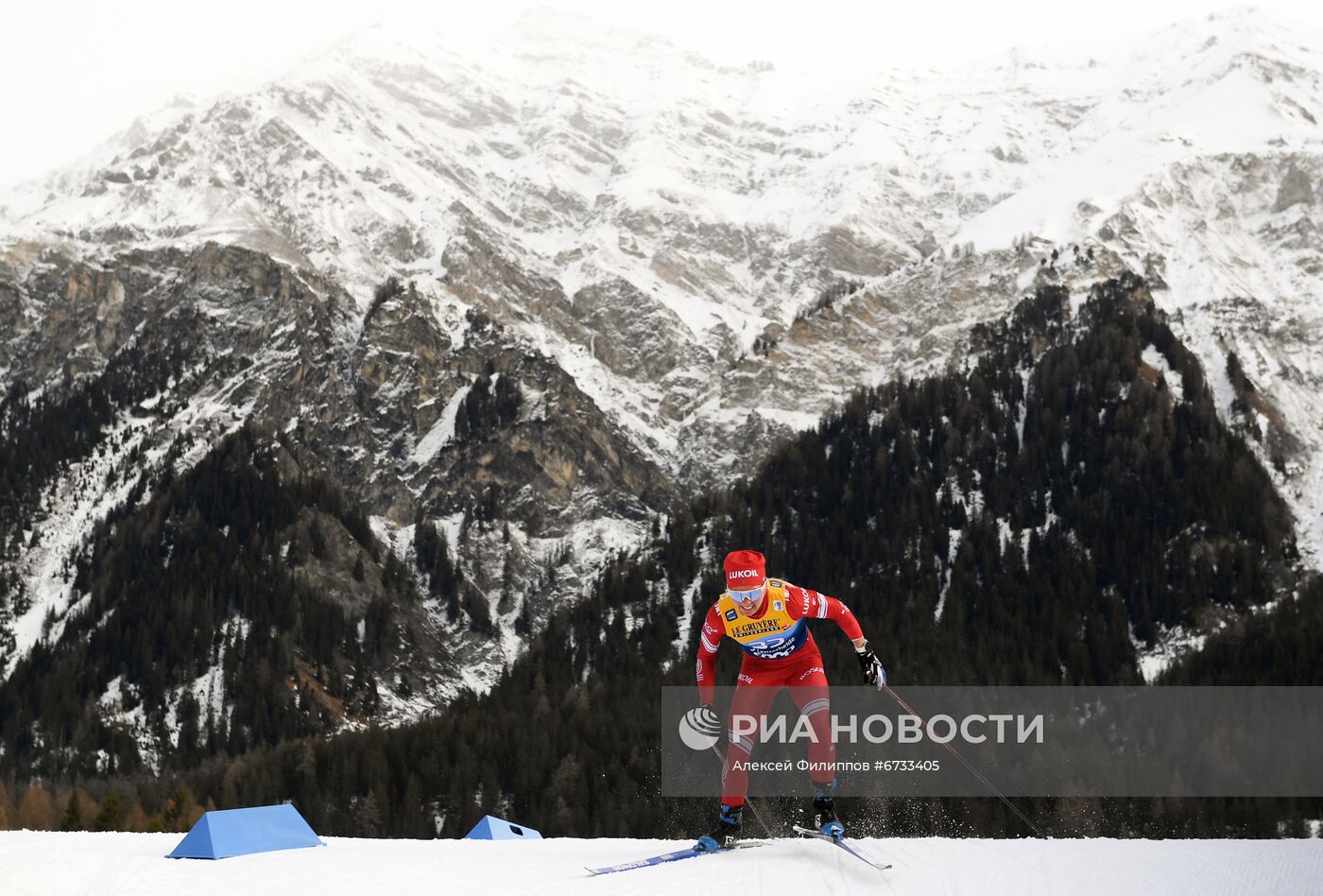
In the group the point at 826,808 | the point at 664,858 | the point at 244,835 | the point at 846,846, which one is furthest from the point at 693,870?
the point at 244,835

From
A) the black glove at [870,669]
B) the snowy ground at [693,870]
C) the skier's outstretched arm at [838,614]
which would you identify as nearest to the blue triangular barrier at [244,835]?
the snowy ground at [693,870]

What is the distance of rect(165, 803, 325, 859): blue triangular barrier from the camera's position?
18203 mm

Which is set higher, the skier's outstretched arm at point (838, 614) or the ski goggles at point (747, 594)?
the ski goggles at point (747, 594)

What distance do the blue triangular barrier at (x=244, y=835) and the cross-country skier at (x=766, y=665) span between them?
6071 millimetres

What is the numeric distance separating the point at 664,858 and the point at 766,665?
3.01m

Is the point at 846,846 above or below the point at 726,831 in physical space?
above

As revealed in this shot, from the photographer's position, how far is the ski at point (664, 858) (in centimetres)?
1709

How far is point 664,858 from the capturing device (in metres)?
18.0

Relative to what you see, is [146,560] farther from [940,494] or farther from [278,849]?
[278,849]

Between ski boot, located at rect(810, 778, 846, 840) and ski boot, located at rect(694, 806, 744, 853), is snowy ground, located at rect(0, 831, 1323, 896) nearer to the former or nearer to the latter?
ski boot, located at rect(810, 778, 846, 840)

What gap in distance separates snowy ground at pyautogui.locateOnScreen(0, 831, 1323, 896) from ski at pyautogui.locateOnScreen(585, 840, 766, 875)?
0.83ft

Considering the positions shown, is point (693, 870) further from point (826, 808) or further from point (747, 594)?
point (747, 594)

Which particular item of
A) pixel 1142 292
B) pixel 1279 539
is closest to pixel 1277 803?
pixel 1279 539

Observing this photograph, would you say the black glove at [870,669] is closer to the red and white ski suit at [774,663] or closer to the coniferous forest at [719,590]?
the red and white ski suit at [774,663]
